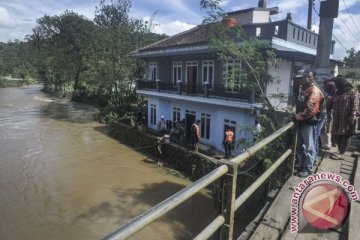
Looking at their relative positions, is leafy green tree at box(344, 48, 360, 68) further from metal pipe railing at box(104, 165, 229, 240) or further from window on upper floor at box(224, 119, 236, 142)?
metal pipe railing at box(104, 165, 229, 240)

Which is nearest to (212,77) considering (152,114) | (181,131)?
(181,131)

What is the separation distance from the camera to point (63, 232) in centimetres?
962

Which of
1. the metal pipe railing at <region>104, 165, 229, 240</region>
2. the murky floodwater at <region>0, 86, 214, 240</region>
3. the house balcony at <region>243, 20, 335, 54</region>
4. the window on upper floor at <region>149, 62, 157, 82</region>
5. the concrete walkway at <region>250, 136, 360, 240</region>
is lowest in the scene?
the murky floodwater at <region>0, 86, 214, 240</region>

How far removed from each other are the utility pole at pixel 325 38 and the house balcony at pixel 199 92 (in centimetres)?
475

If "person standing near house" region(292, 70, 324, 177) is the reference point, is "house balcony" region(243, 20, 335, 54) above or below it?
above

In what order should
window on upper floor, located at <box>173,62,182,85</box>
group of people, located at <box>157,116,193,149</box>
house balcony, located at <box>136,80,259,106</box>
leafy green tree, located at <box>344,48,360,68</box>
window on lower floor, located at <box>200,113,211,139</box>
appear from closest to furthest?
house balcony, located at <box>136,80,259,106</box> → window on lower floor, located at <box>200,113,211,139</box> → group of people, located at <box>157,116,193,149</box> → window on upper floor, located at <box>173,62,182,85</box> → leafy green tree, located at <box>344,48,360,68</box>

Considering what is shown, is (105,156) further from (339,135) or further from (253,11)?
(339,135)

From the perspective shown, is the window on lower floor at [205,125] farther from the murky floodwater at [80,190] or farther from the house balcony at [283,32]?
the house balcony at [283,32]

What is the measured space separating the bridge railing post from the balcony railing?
32.4 feet

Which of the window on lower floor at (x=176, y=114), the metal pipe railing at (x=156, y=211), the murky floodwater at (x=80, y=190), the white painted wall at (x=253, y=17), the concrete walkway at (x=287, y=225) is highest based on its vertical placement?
the white painted wall at (x=253, y=17)

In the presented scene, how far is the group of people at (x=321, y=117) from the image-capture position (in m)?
4.43

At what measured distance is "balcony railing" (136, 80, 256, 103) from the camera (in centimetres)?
1388

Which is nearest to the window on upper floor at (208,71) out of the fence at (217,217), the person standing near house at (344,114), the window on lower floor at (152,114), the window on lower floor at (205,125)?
the window on lower floor at (205,125)

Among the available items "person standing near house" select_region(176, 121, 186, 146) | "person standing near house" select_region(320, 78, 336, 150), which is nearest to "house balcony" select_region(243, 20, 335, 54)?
"person standing near house" select_region(176, 121, 186, 146)
